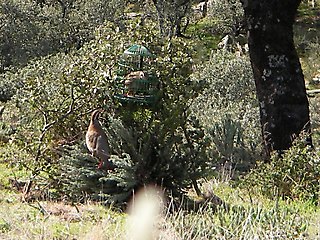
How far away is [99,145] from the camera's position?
5566mm

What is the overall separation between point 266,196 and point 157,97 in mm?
1483

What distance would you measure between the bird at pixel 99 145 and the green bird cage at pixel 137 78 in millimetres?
416

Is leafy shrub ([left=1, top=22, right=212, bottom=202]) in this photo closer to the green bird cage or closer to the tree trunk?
the green bird cage

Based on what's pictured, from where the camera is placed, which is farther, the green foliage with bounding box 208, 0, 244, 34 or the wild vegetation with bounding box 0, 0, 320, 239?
the green foliage with bounding box 208, 0, 244, 34

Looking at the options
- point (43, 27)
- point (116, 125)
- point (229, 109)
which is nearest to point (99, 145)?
point (116, 125)

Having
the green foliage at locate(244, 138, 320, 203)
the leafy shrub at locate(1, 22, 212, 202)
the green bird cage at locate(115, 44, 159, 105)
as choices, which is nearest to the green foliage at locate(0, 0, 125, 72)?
the leafy shrub at locate(1, 22, 212, 202)

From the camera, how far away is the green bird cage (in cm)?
570

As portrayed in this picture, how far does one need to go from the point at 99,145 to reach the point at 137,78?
0.75m

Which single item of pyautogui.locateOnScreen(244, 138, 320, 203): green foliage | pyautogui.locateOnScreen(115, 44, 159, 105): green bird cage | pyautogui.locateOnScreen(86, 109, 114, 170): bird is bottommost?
pyautogui.locateOnScreen(244, 138, 320, 203): green foliage

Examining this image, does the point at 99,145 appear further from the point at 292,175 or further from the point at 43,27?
the point at 43,27

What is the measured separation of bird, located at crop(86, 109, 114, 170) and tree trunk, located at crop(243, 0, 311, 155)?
2.46 m

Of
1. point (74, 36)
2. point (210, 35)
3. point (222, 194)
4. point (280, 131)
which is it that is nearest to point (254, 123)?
point (280, 131)

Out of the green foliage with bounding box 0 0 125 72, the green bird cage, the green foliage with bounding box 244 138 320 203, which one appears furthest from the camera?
the green foliage with bounding box 0 0 125 72

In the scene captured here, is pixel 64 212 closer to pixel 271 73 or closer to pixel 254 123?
pixel 271 73
